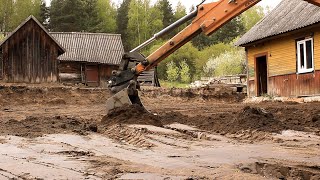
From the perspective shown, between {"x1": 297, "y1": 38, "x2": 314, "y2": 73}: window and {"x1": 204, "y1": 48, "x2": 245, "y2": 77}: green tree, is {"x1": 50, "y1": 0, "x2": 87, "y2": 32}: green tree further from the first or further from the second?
{"x1": 297, "y1": 38, "x2": 314, "y2": 73}: window

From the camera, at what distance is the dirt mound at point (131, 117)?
1031 centimetres

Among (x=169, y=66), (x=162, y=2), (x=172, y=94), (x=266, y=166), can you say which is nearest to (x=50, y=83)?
(x=172, y=94)

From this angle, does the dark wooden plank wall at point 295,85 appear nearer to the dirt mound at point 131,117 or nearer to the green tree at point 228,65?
the dirt mound at point 131,117

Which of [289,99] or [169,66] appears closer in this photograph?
[289,99]

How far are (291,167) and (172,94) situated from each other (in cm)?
2403

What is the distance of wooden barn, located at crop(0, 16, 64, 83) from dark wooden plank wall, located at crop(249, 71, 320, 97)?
1586 cm

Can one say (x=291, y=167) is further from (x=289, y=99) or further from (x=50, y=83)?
(x=50, y=83)

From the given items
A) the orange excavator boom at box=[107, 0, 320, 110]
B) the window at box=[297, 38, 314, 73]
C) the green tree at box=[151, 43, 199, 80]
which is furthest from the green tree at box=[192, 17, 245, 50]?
the orange excavator boom at box=[107, 0, 320, 110]

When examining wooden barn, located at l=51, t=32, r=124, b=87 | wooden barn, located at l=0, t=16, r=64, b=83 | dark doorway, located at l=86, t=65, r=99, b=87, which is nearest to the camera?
wooden barn, located at l=0, t=16, r=64, b=83

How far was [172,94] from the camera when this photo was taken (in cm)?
2911

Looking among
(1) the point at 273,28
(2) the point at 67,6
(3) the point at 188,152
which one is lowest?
(3) the point at 188,152

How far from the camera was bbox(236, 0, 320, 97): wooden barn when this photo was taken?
1920 cm

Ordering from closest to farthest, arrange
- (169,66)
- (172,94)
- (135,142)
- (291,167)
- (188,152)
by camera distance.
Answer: (291,167), (188,152), (135,142), (172,94), (169,66)

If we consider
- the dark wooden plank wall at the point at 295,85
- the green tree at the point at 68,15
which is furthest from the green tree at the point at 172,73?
the dark wooden plank wall at the point at 295,85
